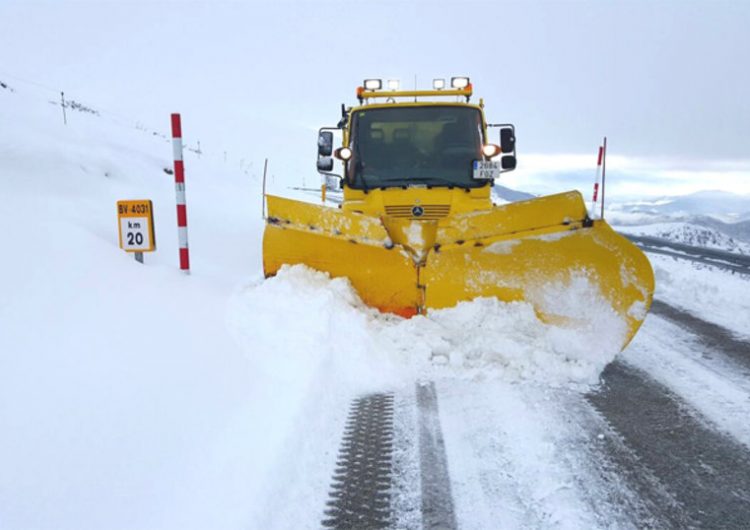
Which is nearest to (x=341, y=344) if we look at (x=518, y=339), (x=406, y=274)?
(x=406, y=274)

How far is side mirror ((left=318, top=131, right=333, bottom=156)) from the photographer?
5.68 meters

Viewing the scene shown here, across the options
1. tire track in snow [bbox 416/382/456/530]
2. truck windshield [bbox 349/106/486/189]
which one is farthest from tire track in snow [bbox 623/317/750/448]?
truck windshield [bbox 349/106/486/189]

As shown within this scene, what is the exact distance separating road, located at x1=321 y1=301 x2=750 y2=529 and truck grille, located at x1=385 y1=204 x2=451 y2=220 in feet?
6.90

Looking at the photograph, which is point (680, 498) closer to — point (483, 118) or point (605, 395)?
point (605, 395)

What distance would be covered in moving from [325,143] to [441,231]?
2055 millimetres

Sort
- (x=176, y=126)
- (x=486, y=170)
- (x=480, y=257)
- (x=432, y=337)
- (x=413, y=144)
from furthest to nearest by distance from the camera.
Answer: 1. (x=413, y=144)
2. (x=486, y=170)
3. (x=176, y=126)
4. (x=480, y=257)
5. (x=432, y=337)

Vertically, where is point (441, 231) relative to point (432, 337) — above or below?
above

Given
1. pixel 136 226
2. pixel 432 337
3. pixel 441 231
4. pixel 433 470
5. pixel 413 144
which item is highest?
pixel 413 144

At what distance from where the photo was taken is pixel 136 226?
441 centimetres

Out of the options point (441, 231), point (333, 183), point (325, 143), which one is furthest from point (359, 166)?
point (441, 231)

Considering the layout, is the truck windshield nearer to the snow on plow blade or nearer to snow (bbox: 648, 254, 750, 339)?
the snow on plow blade

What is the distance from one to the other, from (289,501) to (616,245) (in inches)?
118

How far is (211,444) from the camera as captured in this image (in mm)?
2336

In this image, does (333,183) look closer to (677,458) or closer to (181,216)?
(181,216)
